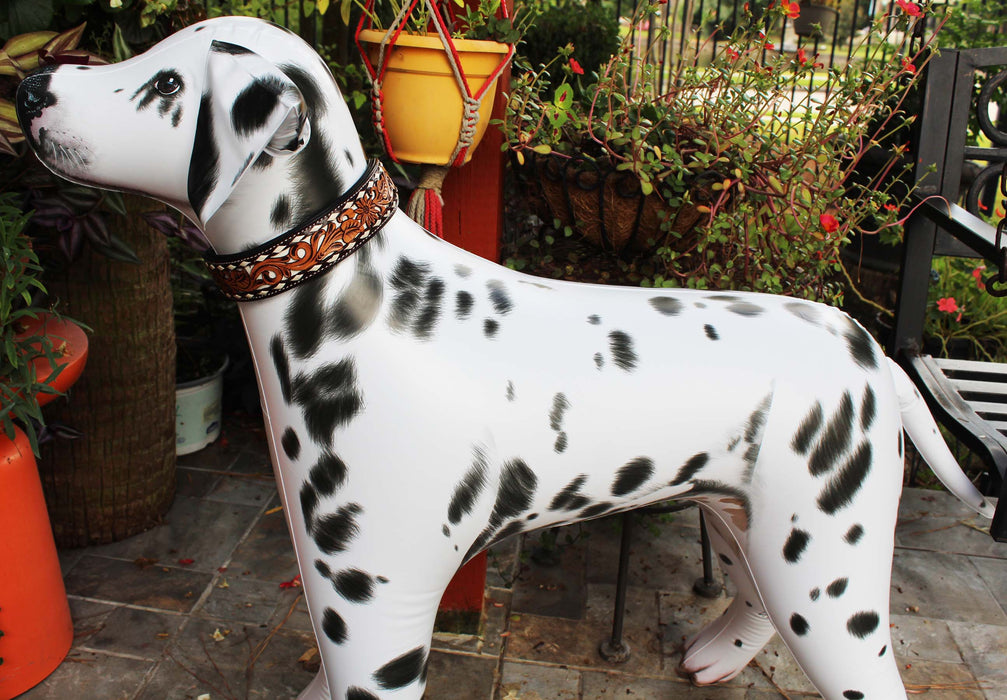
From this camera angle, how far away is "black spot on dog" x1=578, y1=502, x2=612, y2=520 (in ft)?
4.99

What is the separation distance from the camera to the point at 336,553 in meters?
1.43

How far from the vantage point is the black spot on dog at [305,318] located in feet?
4.42

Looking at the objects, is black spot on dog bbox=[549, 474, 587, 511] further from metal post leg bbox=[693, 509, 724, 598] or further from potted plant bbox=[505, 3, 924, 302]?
metal post leg bbox=[693, 509, 724, 598]

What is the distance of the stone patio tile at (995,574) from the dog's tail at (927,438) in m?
1.19

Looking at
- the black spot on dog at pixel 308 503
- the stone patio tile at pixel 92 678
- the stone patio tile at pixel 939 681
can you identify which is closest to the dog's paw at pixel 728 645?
the stone patio tile at pixel 939 681

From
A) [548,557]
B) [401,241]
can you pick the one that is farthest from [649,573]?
[401,241]

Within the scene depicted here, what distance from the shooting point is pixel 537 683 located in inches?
89.7

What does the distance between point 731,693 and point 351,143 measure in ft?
5.73

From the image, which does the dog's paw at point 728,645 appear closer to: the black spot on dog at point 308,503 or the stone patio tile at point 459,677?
the stone patio tile at point 459,677

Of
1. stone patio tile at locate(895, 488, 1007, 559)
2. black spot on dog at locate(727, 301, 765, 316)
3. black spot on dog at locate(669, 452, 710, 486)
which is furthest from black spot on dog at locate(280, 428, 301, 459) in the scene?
stone patio tile at locate(895, 488, 1007, 559)

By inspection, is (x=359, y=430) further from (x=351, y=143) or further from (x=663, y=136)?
(x=663, y=136)

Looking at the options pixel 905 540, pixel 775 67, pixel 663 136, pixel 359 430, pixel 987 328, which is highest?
pixel 775 67

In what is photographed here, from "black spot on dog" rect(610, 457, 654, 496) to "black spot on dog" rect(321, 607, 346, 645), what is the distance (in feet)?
1.70

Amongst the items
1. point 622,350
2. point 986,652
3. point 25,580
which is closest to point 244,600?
point 25,580
